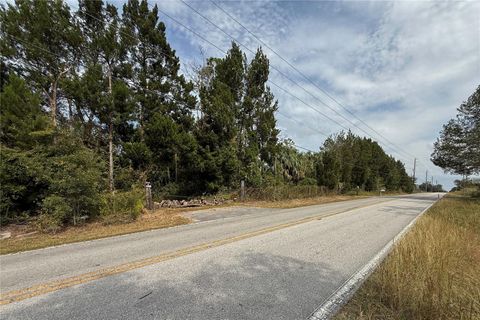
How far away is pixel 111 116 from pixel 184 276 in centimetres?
1538

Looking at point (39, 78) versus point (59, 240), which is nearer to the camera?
point (59, 240)

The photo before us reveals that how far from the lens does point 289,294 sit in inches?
149

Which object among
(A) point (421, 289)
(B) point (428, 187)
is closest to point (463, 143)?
(A) point (421, 289)

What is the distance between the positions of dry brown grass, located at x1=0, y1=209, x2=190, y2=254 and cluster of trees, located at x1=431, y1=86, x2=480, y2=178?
3046 centimetres

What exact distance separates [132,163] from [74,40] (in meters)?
8.78

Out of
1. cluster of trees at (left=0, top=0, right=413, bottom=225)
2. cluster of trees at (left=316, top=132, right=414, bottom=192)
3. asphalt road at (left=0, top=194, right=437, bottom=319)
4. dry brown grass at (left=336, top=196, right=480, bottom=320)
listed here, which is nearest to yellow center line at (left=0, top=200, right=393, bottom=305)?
asphalt road at (left=0, top=194, right=437, bottom=319)

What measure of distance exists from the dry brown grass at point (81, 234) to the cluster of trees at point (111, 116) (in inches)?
26.7

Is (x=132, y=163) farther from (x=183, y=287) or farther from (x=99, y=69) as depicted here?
(x=183, y=287)

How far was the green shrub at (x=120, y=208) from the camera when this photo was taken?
11043mm

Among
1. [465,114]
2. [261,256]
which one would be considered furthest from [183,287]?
[465,114]

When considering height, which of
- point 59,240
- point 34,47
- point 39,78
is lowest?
point 59,240

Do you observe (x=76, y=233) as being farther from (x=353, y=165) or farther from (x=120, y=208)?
(x=353, y=165)

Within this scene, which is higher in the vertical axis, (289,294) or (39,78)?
(39,78)

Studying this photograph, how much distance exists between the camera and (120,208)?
11.6 m
